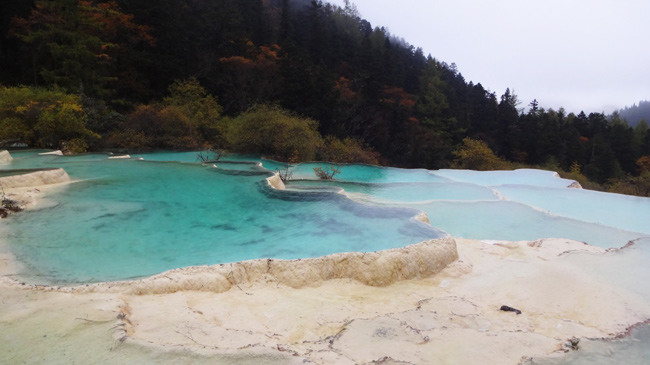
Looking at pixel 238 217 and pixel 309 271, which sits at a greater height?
pixel 238 217

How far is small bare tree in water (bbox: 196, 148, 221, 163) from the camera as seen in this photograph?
11680 millimetres

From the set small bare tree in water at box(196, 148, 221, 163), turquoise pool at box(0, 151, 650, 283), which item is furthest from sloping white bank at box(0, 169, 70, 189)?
small bare tree in water at box(196, 148, 221, 163)

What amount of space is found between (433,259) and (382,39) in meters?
32.2

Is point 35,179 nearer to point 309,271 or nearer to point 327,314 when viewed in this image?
point 309,271

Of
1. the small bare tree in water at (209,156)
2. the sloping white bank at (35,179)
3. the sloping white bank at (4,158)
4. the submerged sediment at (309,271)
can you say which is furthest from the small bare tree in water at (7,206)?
the small bare tree in water at (209,156)

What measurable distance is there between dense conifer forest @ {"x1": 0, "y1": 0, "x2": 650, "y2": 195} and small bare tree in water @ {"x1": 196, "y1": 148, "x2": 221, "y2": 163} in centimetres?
113

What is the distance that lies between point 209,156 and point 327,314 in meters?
10.3

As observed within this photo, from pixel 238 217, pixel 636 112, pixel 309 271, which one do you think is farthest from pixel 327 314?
pixel 636 112

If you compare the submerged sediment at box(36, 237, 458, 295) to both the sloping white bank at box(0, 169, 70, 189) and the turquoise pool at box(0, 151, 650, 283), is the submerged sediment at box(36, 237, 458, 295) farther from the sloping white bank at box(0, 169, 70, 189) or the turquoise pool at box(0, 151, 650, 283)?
the sloping white bank at box(0, 169, 70, 189)

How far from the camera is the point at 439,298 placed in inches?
161

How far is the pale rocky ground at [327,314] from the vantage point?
8.59 ft

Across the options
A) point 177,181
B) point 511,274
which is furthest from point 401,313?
point 177,181

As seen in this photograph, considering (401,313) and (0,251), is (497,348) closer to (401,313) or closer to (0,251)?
(401,313)

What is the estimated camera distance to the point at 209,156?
1305 centimetres
